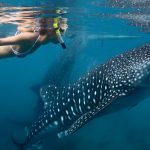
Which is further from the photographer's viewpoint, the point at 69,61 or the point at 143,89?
the point at 69,61

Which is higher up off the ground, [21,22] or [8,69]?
[21,22]

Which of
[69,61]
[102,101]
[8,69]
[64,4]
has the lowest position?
[8,69]

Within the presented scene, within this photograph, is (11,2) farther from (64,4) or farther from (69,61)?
(69,61)

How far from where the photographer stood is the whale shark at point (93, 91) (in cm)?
1090

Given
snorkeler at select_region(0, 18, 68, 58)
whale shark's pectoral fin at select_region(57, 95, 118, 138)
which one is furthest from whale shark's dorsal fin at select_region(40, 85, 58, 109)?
snorkeler at select_region(0, 18, 68, 58)

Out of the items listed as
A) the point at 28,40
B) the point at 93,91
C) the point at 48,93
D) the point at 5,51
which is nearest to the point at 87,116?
the point at 93,91

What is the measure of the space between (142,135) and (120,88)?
1035 centimetres

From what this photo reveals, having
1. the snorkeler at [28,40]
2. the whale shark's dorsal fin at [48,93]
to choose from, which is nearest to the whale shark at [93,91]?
the whale shark's dorsal fin at [48,93]

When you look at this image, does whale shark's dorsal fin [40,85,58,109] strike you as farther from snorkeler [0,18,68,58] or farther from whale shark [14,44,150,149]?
snorkeler [0,18,68,58]

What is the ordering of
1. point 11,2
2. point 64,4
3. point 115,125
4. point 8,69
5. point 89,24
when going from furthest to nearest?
1. point 8,69
2. point 115,125
3. point 89,24
4. point 64,4
5. point 11,2

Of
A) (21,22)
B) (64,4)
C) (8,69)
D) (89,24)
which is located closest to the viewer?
(64,4)

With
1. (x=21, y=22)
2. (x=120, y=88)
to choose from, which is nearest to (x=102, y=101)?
(x=120, y=88)

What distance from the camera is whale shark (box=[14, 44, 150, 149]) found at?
1090 cm

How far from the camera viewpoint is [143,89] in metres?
10.9
